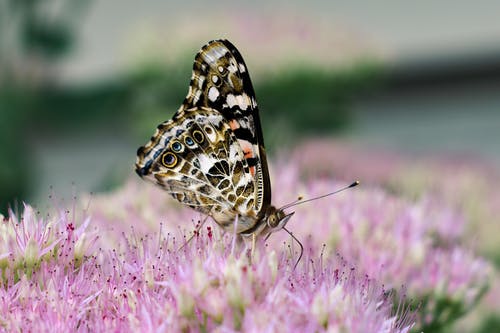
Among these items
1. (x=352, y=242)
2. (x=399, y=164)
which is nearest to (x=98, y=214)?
(x=352, y=242)

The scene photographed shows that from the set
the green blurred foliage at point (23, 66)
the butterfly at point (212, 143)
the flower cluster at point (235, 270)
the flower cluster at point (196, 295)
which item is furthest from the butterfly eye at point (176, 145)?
the green blurred foliage at point (23, 66)

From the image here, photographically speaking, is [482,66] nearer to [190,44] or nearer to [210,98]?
[190,44]

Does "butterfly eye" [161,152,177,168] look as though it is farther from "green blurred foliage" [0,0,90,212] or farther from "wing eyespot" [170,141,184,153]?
"green blurred foliage" [0,0,90,212]

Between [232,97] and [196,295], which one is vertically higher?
[232,97]

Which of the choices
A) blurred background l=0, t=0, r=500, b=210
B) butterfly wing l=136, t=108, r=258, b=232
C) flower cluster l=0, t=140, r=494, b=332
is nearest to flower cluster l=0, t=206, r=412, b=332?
flower cluster l=0, t=140, r=494, b=332

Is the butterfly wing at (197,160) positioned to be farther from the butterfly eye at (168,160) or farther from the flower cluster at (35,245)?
the flower cluster at (35,245)

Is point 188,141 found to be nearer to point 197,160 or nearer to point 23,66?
point 197,160

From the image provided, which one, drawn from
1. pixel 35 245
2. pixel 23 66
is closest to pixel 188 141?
pixel 35 245
